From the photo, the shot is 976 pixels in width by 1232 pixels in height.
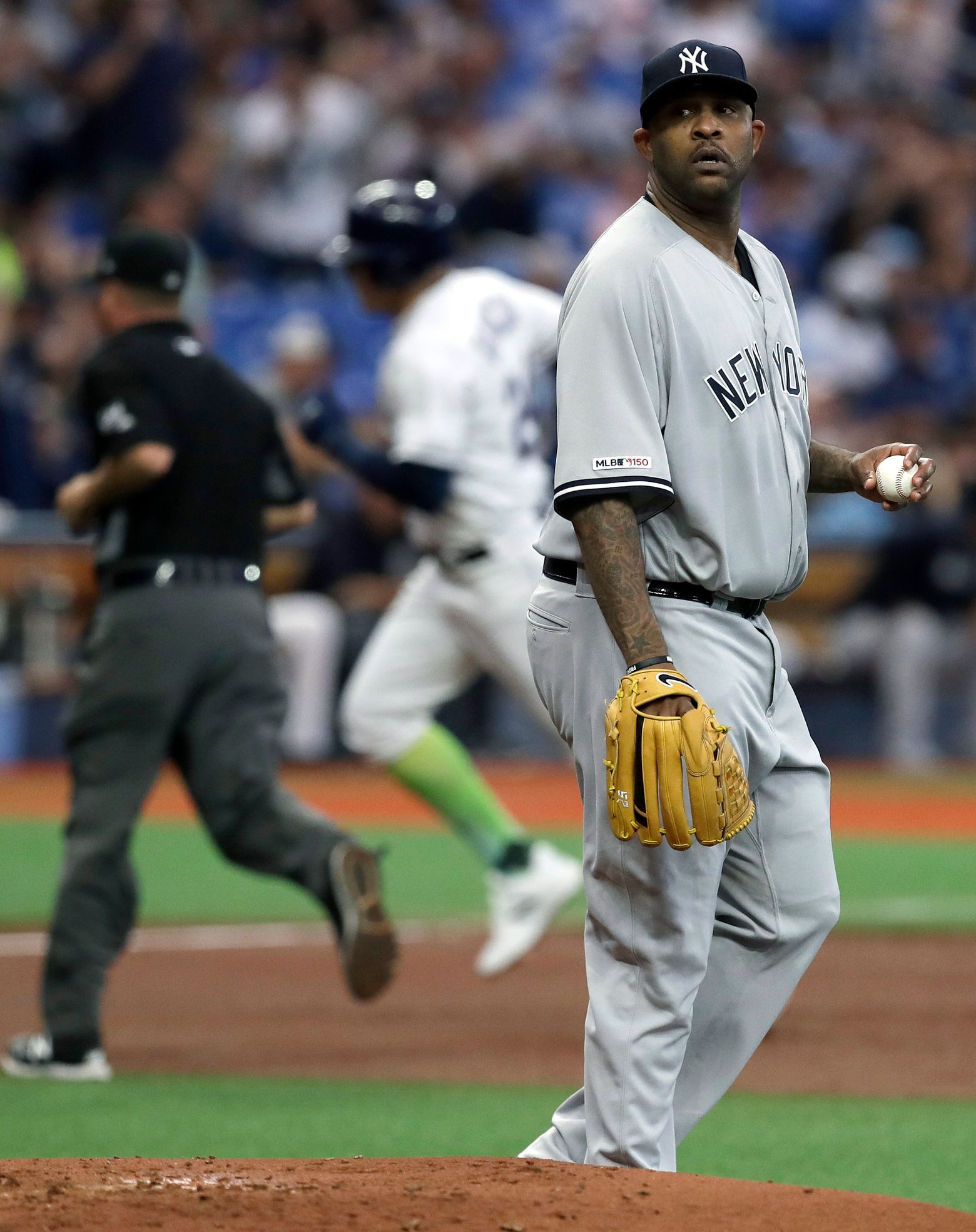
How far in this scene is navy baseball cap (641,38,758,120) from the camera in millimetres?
3705

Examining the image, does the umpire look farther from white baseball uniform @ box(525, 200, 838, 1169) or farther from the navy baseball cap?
the navy baseball cap

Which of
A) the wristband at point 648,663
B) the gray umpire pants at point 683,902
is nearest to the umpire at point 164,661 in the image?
the gray umpire pants at point 683,902

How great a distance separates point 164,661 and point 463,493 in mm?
1786

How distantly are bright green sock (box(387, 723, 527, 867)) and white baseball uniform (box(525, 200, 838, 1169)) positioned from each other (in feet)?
11.2

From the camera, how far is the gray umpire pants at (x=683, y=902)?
3.64m

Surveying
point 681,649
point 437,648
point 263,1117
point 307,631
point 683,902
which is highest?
point 681,649

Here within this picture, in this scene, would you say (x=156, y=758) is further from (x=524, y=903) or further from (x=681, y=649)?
(x=681, y=649)

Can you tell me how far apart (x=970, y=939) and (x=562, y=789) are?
6.35 meters

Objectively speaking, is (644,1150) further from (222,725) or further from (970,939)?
(970,939)

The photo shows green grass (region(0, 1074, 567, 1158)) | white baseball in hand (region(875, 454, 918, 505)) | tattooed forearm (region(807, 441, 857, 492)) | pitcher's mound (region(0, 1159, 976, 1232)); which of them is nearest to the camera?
pitcher's mound (region(0, 1159, 976, 1232))

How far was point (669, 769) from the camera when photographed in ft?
11.3

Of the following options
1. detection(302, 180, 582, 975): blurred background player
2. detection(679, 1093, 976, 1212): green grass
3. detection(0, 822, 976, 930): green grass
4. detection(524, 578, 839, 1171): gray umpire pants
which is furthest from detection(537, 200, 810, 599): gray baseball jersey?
detection(0, 822, 976, 930): green grass

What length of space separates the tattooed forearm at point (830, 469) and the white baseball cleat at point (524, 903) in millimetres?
3076

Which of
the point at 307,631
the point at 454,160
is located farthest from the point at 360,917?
the point at 454,160
